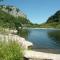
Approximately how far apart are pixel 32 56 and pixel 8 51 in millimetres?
1240

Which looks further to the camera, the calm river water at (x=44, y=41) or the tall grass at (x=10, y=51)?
the calm river water at (x=44, y=41)

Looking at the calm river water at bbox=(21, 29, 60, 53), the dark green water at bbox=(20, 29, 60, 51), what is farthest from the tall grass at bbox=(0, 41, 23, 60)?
the calm river water at bbox=(21, 29, 60, 53)

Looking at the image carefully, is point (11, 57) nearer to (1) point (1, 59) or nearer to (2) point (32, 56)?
(1) point (1, 59)

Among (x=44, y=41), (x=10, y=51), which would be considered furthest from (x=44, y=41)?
(x=10, y=51)

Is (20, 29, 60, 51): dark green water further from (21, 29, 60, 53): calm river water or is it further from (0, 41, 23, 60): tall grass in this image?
(0, 41, 23, 60): tall grass

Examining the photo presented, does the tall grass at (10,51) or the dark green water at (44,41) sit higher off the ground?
the tall grass at (10,51)

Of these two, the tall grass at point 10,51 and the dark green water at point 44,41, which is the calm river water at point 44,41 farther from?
the tall grass at point 10,51

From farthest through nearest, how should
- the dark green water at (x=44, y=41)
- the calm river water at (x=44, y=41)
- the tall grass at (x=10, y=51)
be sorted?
the calm river water at (x=44, y=41)
the dark green water at (x=44, y=41)
the tall grass at (x=10, y=51)

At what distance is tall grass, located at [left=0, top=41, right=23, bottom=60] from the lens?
863 centimetres

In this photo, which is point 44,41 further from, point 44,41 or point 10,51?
point 10,51

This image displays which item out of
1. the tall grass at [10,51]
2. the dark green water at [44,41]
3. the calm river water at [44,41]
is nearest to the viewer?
the tall grass at [10,51]

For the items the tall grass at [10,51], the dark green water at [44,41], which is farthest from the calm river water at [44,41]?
the tall grass at [10,51]

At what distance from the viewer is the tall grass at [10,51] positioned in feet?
28.3

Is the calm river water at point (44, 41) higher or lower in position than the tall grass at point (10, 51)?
lower
